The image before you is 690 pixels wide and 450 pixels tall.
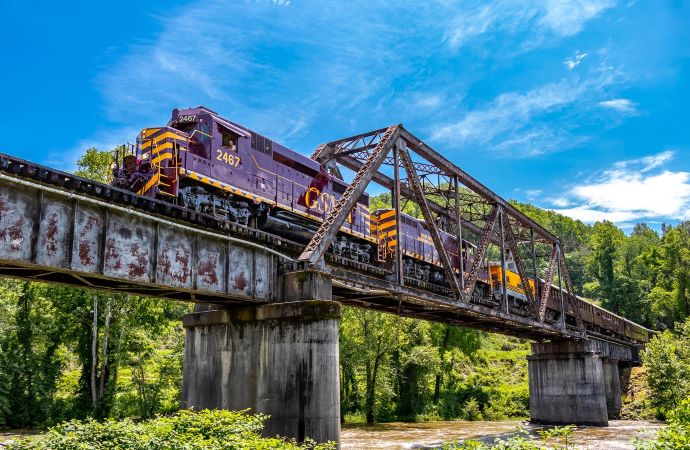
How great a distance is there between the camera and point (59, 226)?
35.0ft

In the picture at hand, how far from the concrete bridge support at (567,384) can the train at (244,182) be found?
1634cm

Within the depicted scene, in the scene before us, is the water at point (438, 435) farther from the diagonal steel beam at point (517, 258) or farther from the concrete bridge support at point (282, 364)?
the concrete bridge support at point (282, 364)

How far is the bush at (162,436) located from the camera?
25.0 feet

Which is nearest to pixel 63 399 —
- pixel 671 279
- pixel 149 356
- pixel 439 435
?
pixel 149 356

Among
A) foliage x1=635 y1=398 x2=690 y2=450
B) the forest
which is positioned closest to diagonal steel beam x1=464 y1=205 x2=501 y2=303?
the forest

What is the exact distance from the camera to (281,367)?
44.9 feet

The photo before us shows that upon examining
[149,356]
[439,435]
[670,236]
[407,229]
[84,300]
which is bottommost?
[439,435]

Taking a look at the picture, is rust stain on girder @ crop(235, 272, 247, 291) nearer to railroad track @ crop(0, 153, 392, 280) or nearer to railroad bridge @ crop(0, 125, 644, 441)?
railroad bridge @ crop(0, 125, 644, 441)

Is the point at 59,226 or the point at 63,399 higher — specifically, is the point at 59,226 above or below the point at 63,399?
above

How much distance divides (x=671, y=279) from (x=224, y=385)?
80.0m

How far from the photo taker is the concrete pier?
1328cm

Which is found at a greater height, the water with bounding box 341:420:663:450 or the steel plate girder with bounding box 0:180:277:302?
the steel plate girder with bounding box 0:180:277:302

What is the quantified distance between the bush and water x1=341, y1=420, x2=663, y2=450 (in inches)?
770

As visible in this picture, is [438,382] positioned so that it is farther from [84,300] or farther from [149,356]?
[84,300]
